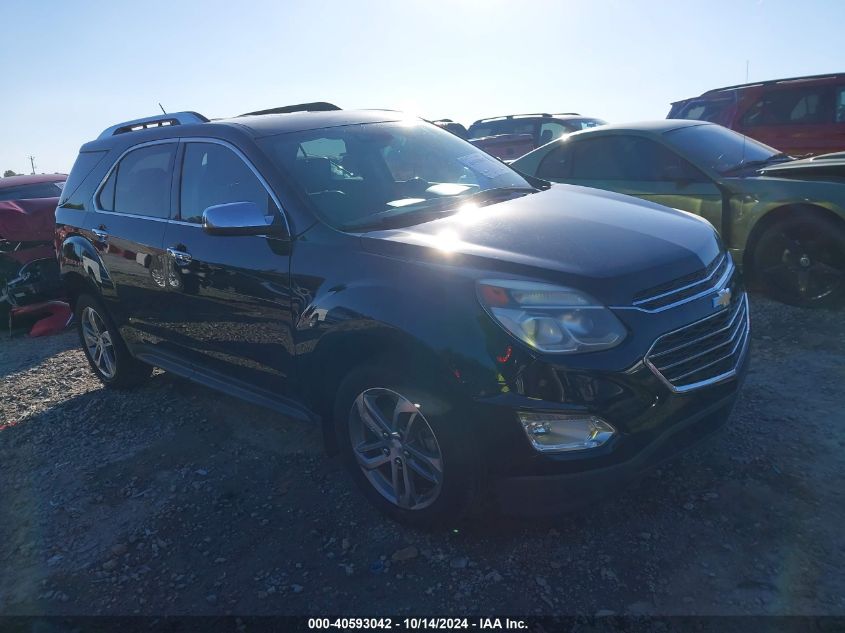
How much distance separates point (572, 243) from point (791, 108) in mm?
7994

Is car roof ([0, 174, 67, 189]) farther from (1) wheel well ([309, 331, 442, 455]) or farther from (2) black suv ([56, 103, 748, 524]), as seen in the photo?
(1) wheel well ([309, 331, 442, 455])

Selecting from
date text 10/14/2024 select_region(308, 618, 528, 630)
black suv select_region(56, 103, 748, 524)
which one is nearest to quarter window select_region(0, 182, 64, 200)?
black suv select_region(56, 103, 748, 524)

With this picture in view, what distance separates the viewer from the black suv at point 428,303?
8.02 feet

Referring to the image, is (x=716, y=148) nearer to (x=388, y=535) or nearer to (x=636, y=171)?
(x=636, y=171)

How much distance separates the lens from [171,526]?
3.27 metres

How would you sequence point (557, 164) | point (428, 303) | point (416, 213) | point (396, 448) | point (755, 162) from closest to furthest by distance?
point (428, 303) → point (396, 448) → point (416, 213) → point (755, 162) → point (557, 164)

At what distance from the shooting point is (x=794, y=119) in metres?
9.01

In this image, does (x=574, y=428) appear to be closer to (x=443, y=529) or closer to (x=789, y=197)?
(x=443, y=529)

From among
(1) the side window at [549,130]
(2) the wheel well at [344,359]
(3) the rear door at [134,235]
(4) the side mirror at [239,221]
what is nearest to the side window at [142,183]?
(3) the rear door at [134,235]

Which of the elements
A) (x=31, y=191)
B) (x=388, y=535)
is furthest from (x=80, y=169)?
(x=31, y=191)

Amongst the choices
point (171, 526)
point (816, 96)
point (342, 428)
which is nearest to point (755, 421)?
point (342, 428)

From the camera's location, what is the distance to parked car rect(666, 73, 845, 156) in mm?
8688

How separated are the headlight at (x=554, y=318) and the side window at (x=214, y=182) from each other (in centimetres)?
139

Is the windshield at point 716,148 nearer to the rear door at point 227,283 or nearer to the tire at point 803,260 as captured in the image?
the tire at point 803,260
